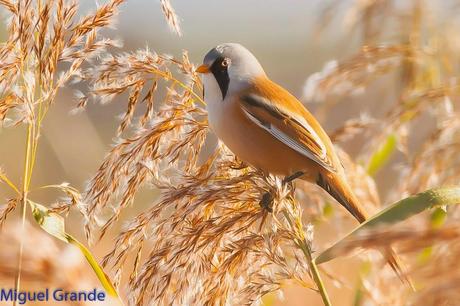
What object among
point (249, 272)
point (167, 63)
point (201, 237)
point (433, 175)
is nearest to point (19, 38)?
point (167, 63)

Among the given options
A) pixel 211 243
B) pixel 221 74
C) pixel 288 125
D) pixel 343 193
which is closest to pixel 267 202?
pixel 211 243

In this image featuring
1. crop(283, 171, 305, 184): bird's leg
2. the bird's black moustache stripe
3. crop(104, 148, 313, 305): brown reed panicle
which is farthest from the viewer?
the bird's black moustache stripe

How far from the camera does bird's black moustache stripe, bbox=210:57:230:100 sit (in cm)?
248

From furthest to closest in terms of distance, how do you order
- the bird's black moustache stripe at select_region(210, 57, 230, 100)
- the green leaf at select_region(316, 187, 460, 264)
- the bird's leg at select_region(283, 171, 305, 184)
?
1. the bird's black moustache stripe at select_region(210, 57, 230, 100)
2. the bird's leg at select_region(283, 171, 305, 184)
3. the green leaf at select_region(316, 187, 460, 264)

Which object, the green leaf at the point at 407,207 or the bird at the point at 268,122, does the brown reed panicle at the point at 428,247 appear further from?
the bird at the point at 268,122

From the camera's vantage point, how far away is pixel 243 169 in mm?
2139

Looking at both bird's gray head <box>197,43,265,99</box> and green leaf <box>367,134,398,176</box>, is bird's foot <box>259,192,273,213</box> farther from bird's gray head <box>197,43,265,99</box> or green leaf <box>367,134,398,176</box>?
bird's gray head <box>197,43,265,99</box>

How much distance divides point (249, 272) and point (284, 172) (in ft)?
2.70

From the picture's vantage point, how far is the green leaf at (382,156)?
1.93 metres

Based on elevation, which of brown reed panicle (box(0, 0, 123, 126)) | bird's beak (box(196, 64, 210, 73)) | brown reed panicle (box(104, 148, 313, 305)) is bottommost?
brown reed panicle (box(104, 148, 313, 305))

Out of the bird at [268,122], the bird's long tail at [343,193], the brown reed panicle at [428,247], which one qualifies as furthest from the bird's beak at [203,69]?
the brown reed panicle at [428,247]

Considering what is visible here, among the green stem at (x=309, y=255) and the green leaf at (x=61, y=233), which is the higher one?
the green leaf at (x=61, y=233)

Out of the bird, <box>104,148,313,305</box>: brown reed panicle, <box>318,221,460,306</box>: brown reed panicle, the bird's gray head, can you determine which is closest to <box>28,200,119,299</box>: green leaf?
<box>104,148,313,305</box>: brown reed panicle

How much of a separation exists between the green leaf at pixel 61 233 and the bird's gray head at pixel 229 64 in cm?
104
